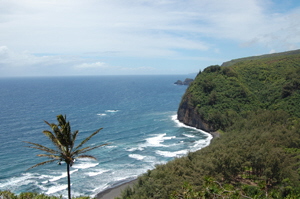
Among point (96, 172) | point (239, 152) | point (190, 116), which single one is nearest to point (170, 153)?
A: point (96, 172)

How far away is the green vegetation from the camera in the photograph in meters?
27.3

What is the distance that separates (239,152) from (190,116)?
142 ft

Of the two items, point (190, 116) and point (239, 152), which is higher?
point (239, 152)

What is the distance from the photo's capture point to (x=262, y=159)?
Result: 3409 centimetres

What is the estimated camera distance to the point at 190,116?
264ft

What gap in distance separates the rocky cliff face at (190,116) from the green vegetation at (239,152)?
1229mm

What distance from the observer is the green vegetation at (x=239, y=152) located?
27.3 meters

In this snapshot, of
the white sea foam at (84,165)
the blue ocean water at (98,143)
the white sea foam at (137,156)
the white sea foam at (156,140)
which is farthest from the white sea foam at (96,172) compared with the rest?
the white sea foam at (156,140)

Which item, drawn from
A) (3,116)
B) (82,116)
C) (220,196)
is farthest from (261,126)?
(3,116)

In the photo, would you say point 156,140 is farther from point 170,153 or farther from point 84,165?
point 84,165

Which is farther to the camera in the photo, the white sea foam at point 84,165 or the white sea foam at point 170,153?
the white sea foam at point 170,153

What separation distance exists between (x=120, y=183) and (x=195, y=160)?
13.7 meters

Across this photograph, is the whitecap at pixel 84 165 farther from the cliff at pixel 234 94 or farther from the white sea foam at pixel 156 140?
the cliff at pixel 234 94

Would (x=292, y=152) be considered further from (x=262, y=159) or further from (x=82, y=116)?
(x=82, y=116)
